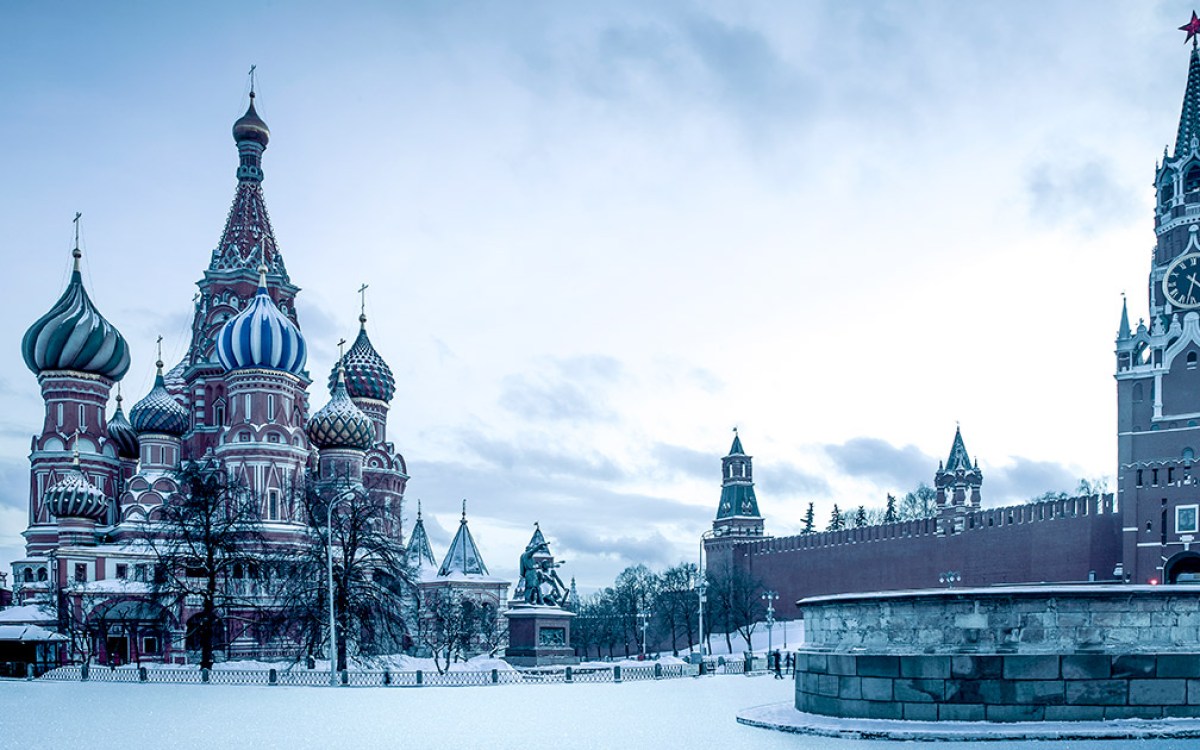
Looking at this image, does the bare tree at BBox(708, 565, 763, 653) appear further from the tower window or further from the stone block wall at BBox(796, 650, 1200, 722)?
the stone block wall at BBox(796, 650, 1200, 722)

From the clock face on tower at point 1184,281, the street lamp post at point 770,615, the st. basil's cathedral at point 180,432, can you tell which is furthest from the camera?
the clock face on tower at point 1184,281

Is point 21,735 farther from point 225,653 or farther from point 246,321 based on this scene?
point 246,321

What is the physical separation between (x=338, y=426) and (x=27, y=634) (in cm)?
1970

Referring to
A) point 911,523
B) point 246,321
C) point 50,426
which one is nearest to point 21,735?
point 246,321

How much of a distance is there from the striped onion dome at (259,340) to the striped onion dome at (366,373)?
12504 millimetres

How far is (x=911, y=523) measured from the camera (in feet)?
216

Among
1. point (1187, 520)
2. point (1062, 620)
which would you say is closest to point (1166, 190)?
point (1187, 520)

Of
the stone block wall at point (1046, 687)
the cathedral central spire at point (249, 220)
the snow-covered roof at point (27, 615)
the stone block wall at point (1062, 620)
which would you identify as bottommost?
the snow-covered roof at point (27, 615)

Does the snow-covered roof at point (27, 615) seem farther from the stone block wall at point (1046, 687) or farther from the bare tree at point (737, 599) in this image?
the bare tree at point (737, 599)

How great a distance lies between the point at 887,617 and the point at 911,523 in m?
51.8

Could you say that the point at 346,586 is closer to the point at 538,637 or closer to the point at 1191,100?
the point at 538,637

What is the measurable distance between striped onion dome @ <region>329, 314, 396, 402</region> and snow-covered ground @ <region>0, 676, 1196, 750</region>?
37.2 metres

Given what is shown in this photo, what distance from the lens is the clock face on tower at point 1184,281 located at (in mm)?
57156

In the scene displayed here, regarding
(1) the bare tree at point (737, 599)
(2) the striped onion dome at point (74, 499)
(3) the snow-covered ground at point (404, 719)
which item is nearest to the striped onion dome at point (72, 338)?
(2) the striped onion dome at point (74, 499)
